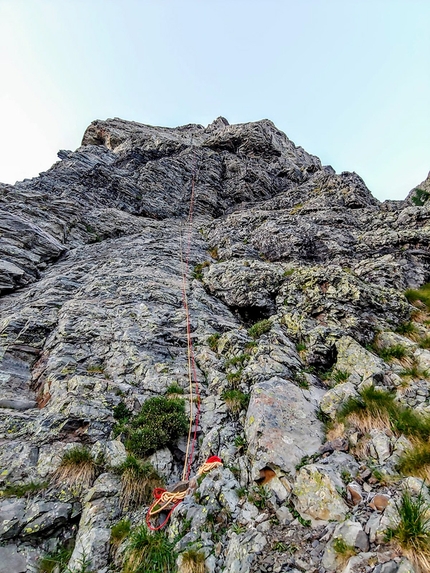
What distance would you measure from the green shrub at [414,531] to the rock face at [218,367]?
0.20 m

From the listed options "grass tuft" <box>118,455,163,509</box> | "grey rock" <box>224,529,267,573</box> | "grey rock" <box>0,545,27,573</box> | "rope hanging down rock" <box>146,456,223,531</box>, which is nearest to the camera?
"grey rock" <box>224,529,267,573</box>

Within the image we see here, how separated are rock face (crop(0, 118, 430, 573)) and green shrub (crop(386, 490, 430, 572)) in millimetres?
204

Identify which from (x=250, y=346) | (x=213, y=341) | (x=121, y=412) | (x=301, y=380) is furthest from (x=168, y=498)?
(x=213, y=341)

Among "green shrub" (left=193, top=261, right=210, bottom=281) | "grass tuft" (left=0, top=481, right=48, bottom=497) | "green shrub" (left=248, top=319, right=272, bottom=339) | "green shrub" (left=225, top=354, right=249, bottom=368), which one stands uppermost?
"green shrub" (left=193, top=261, right=210, bottom=281)

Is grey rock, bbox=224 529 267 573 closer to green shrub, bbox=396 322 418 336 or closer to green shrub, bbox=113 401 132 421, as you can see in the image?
green shrub, bbox=113 401 132 421

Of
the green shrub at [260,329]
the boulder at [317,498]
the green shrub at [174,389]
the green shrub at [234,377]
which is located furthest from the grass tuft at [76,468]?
the green shrub at [260,329]

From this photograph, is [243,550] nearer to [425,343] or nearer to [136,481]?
[136,481]

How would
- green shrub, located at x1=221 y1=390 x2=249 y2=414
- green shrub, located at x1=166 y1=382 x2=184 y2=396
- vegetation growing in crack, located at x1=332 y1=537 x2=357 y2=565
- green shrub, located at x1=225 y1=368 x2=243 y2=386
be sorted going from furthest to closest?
1. green shrub, located at x1=166 y1=382 x2=184 y2=396
2. green shrub, located at x1=225 y1=368 x2=243 y2=386
3. green shrub, located at x1=221 y1=390 x2=249 y2=414
4. vegetation growing in crack, located at x1=332 y1=537 x2=357 y2=565

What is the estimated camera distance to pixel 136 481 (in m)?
6.45

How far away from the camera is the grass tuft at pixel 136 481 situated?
621 centimetres

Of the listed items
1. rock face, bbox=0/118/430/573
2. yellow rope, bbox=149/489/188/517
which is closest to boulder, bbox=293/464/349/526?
rock face, bbox=0/118/430/573

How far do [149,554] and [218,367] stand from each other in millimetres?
5560

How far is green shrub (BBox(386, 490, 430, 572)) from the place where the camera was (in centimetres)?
343

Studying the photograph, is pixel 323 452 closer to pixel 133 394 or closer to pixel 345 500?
pixel 345 500
